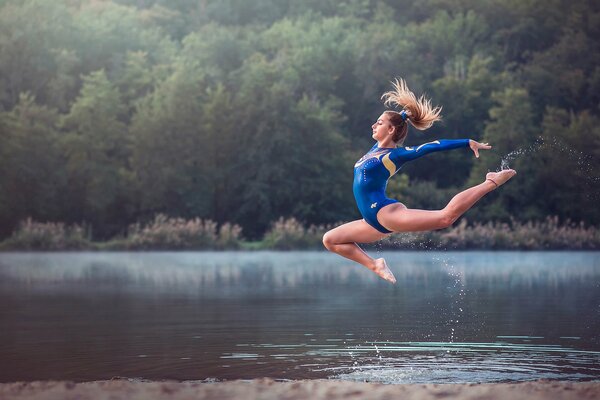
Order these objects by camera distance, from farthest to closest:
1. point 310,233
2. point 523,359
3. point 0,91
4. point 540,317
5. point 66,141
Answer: point 0,91 → point 66,141 → point 310,233 → point 540,317 → point 523,359

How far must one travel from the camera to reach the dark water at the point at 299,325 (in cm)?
1214

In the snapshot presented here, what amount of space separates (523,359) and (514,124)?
191ft

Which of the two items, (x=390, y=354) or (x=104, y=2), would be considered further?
(x=104, y=2)

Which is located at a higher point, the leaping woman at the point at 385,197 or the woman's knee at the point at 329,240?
the leaping woman at the point at 385,197

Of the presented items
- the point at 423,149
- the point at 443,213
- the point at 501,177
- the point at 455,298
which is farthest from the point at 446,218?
the point at 455,298

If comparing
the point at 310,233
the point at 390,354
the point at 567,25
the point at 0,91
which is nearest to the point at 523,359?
the point at 390,354

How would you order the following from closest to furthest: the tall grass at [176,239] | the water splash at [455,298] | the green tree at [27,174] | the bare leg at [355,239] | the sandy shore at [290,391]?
the sandy shore at [290,391] → the bare leg at [355,239] → the water splash at [455,298] → the tall grass at [176,239] → the green tree at [27,174]

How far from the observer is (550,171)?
6831 centimetres

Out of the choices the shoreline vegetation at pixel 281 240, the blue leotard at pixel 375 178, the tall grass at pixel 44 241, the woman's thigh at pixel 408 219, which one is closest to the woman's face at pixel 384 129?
the blue leotard at pixel 375 178

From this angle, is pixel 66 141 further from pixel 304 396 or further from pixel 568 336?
pixel 304 396

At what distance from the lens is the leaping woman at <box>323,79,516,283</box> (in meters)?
12.4

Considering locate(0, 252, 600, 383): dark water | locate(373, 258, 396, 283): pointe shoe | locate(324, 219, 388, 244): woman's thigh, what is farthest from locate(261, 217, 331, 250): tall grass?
locate(373, 258, 396, 283): pointe shoe

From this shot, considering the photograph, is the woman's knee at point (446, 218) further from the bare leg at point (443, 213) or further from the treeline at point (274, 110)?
the treeline at point (274, 110)

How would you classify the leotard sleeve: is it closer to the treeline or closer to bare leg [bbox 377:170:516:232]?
bare leg [bbox 377:170:516:232]
